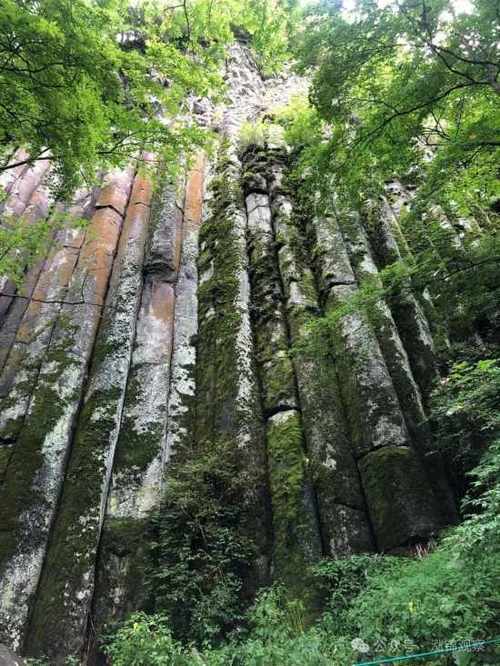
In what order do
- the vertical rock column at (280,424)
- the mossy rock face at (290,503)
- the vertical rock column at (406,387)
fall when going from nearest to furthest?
the mossy rock face at (290,503), the vertical rock column at (280,424), the vertical rock column at (406,387)

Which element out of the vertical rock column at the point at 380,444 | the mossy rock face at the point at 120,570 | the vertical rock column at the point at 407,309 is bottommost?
the mossy rock face at the point at 120,570

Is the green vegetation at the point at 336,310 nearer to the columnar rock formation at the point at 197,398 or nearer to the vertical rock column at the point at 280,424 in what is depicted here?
the vertical rock column at the point at 280,424

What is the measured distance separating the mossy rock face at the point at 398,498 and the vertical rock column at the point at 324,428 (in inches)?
7.1

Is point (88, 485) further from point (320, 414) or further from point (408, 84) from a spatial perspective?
point (408, 84)

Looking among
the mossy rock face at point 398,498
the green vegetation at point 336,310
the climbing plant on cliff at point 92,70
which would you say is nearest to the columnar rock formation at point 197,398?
the mossy rock face at point 398,498

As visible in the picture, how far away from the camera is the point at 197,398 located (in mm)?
7453

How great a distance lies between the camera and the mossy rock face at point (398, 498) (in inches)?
193

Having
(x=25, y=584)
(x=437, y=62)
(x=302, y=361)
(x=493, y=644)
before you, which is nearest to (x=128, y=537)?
(x=25, y=584)

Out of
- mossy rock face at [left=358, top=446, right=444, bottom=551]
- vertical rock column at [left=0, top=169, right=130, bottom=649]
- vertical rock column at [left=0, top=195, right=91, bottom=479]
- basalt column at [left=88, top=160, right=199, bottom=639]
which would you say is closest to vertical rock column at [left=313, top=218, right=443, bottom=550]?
mossy rock face at [left=358, top=446, right=444, bottom=551]

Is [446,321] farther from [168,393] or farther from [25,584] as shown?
[25,584]

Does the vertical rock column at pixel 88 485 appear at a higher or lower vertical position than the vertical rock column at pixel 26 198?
lower

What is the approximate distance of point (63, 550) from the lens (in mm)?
5457

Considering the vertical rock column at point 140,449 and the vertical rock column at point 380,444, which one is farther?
the vertical rock column at point 140,449

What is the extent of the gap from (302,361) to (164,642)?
4.22m
